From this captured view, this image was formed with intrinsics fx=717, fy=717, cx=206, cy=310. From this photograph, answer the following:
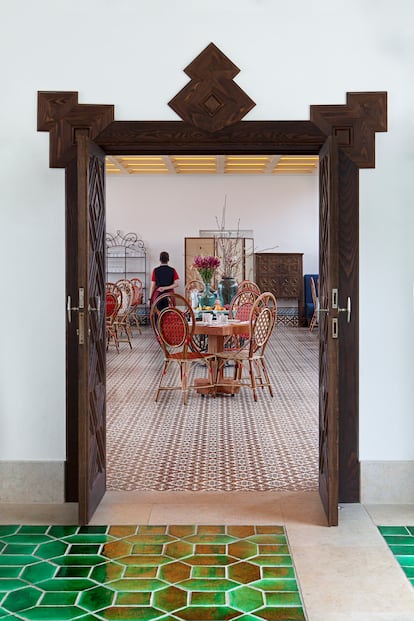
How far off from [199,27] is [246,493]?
9.15 ft

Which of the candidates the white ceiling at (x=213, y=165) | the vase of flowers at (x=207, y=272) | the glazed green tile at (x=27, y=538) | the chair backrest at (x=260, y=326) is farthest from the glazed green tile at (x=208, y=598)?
the white ceiling at (x=213, y=165)

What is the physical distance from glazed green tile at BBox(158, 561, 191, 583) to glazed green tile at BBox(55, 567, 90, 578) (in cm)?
34

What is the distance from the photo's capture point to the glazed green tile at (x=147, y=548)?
3.47 meters

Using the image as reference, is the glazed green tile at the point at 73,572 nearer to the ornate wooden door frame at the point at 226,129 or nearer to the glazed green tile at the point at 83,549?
the glazed green tile at the point at 83,549

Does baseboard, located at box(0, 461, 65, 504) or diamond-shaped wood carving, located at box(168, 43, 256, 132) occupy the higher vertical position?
diamond-shaped wood carving, located at box(168, 43, 256, 132)

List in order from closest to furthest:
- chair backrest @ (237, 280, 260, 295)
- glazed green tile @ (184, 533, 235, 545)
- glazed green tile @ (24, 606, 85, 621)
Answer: glazed green tile @ (24, 606, 85, 621) < glazed green tile @ (184, 533, 235, 545) < chair backrest @ (237, 280, 260, 295)

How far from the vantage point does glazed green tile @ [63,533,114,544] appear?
361 centimetres

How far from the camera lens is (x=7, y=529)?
3801mm

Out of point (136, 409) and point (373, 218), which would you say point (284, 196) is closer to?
point (136, 409)

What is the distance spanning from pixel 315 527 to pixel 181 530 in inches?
28.1

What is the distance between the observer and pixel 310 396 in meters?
7.63

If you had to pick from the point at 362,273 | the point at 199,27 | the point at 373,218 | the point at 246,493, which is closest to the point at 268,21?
the point at 199,27

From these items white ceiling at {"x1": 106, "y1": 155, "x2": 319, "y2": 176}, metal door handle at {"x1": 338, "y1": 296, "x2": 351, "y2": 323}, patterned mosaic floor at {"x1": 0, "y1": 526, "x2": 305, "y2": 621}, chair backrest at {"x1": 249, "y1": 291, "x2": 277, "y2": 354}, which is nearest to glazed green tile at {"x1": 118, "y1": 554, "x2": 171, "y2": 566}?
patterned mosaic floor at {"x1": 0, "y1": 526, "x2": 305, "y2": 621}

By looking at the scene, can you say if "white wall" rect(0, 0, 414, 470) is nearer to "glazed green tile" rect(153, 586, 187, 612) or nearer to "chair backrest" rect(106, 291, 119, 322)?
"glazed green tile" rect(153, 586, 187, 612)
